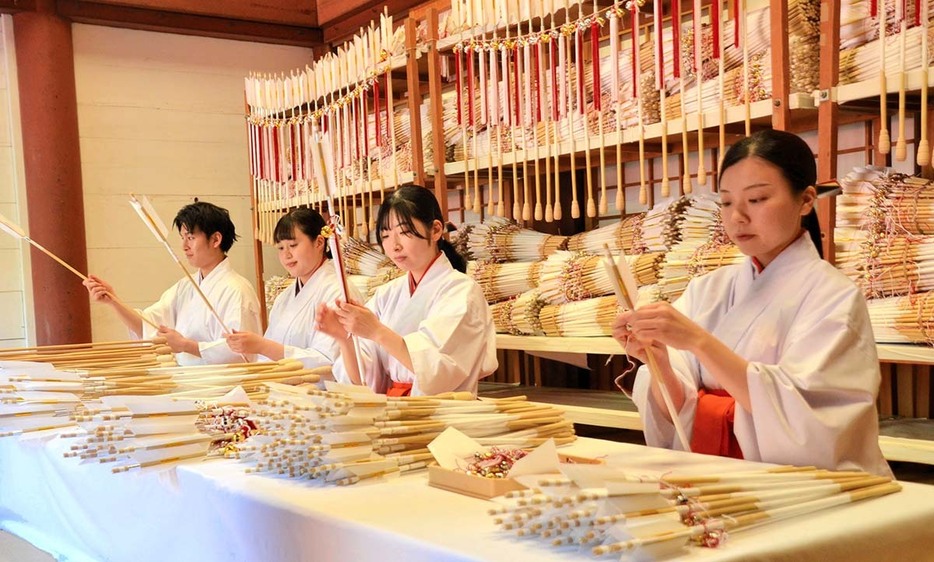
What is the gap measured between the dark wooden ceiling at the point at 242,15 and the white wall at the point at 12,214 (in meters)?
0.48

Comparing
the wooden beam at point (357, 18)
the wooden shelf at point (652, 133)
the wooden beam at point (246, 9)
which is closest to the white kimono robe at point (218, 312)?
the wooden shelf at point (652, 133)

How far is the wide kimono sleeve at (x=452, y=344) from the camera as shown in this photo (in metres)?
2.95

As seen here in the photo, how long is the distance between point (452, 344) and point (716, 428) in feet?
3.56

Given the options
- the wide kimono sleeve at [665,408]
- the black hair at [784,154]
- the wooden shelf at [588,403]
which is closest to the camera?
the black hair at [784,154]

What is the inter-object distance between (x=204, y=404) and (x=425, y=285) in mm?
1156

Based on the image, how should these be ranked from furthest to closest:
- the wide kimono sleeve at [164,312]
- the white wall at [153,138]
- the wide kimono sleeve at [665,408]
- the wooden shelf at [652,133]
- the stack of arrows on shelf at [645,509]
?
the white wall at [153,138]
the wide kimono sleeve at [164,312]
the wooden shelf at [652,133]
the wide kimono sleeve at [665,408]
the stack of arrows on shelf at [645,509]

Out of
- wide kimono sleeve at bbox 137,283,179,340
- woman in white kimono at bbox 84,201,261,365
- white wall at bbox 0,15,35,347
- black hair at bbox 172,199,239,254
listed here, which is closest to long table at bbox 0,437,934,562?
woman in white kimono at bbox 84,201,261,365

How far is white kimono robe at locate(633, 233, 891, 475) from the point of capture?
72.4 inches

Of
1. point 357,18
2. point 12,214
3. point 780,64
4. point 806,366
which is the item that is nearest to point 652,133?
point 780,64

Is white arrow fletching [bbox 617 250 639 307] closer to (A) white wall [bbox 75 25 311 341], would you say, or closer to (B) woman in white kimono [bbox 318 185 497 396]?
(B) woman in white kimono [bbox 318 185 497 396]

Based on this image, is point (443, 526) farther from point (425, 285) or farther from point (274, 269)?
point (274, 269)

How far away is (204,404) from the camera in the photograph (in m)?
2.28

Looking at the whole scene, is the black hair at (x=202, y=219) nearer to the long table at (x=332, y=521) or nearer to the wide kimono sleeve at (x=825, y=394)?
the long table at (x=332, y=521)

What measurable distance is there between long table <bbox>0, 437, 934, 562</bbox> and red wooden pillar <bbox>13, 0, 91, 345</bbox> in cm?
349
